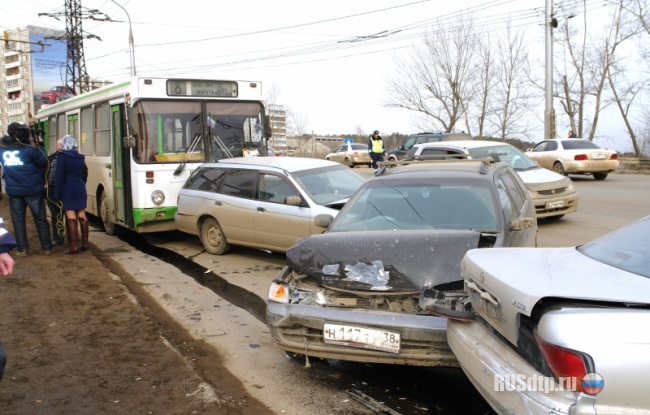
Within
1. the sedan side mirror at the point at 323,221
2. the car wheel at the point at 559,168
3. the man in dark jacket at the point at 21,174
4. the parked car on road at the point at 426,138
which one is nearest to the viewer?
the sedan side mirror at the point at 323,221

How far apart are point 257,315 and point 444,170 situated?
2518 millimetres

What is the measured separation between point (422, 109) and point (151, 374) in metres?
40.7

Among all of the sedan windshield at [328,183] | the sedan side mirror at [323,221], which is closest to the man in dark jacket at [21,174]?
the sedan windshield at [328,183]

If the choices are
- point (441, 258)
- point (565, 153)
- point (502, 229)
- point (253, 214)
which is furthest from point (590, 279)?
point (565, 153)

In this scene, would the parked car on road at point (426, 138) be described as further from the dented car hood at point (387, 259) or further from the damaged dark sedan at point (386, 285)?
the dented car hood at point (387, 259)

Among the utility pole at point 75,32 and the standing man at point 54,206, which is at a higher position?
the utility pole at point 75,32

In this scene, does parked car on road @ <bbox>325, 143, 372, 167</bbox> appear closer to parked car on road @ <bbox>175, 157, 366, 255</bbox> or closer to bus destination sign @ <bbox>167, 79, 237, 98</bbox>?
bus destination sign @ <bbox>167, 79, 237, 98</bbox>

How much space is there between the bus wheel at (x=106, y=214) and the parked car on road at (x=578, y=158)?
15.8 metres

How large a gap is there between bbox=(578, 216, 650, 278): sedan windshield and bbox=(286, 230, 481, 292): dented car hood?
3.03ft

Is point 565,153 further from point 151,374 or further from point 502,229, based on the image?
point 151,374

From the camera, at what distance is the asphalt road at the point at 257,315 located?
413cm

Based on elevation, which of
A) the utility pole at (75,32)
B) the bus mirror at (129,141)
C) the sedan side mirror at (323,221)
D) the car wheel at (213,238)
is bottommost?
the car wheel at (213,238)

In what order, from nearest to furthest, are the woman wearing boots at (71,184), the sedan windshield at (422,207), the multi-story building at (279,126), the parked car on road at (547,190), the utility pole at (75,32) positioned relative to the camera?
the sedan windshield at (422,207) < the woman wearing boots at (71,184) < the parked car on road at (547,190) < the utility pole at (75,32) < the multi-story building at (279,126)

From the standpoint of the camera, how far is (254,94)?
11.4 metres
